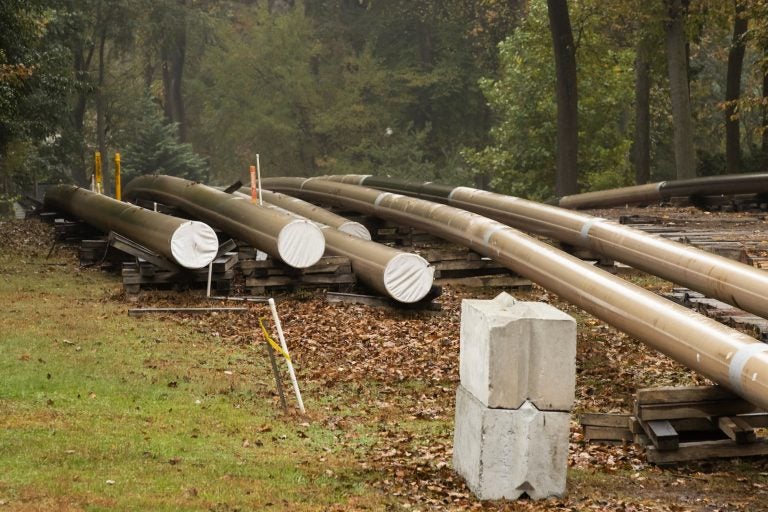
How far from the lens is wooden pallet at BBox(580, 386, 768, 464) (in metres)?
10.2

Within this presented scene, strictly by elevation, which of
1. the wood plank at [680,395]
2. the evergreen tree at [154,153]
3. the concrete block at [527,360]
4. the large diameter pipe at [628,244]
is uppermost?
the concrete block at [527,360]

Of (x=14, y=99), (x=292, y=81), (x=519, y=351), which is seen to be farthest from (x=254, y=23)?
(x=519, y=351)

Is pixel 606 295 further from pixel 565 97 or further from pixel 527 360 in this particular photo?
pixel 565 97

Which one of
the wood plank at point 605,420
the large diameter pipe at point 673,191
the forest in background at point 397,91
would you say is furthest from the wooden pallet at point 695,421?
the forest in background at point 397,91

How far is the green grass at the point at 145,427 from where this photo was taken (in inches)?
348

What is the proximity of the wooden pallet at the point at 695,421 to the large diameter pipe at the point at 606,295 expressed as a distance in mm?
288

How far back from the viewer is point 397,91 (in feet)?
208

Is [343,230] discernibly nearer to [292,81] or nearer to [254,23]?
[292,81]

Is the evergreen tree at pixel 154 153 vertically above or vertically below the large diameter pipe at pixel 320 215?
below

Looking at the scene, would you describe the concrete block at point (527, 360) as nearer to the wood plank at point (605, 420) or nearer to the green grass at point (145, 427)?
the green grass at point (145, 427)

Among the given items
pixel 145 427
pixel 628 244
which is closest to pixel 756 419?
pixel 145 427

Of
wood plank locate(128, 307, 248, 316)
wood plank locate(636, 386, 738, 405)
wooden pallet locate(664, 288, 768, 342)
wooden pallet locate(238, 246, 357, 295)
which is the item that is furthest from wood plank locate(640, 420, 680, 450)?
wooden pallet locate(238, 246, 357, 295)

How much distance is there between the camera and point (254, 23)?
6956 cm

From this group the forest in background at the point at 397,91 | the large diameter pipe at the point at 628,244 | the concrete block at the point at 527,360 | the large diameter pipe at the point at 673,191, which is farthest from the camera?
the forest in background at the point at 397,91
